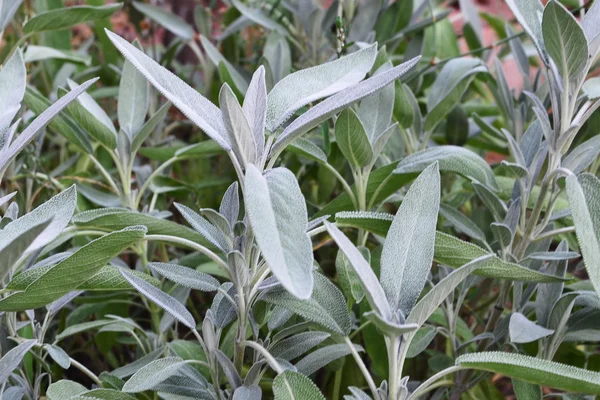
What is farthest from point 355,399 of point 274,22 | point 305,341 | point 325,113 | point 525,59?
point 274,22

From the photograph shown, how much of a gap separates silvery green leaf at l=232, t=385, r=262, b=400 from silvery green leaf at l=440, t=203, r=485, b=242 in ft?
0.82

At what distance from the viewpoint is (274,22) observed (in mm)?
904

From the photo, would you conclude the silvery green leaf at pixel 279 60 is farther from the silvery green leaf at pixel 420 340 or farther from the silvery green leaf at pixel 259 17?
the silvery green leaf at pixel 420 340

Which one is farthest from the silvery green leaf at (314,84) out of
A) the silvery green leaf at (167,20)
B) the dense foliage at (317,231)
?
the silvery green leaf at (167,20)

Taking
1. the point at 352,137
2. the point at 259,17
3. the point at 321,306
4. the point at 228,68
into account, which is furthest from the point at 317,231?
the point at 259,17

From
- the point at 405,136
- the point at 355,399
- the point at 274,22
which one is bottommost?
the point at 355,399

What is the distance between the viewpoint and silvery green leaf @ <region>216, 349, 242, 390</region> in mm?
485

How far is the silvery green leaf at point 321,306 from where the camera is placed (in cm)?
46

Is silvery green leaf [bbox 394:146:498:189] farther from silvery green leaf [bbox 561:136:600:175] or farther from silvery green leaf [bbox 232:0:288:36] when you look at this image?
silvery green leaf [bbox 232:0:288:36]

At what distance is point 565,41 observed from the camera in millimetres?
482

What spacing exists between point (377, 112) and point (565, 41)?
8.1 inches

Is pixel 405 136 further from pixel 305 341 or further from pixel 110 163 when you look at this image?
pixel 110 163

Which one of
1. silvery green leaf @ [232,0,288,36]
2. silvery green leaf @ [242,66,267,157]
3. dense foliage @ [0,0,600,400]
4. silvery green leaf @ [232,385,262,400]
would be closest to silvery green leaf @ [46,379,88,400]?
dense foliage @ [0,0,600,400]

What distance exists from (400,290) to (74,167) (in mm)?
677
